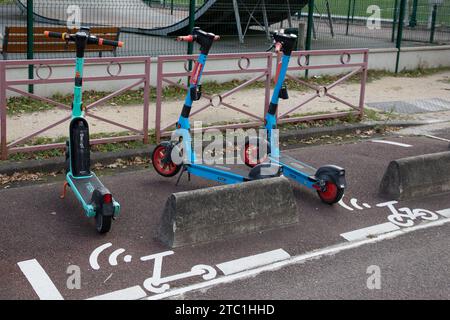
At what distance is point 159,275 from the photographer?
5.09 metres

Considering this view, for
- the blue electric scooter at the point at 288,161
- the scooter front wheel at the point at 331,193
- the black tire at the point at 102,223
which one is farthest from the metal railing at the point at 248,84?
the black tire at the point at 102,223

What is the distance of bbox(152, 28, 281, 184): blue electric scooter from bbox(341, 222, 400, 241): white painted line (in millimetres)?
1017

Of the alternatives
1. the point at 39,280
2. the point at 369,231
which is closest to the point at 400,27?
the point at 369,231

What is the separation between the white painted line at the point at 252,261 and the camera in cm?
528

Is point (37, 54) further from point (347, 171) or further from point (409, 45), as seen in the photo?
point (409, 45)

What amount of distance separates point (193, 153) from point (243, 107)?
12.8ft

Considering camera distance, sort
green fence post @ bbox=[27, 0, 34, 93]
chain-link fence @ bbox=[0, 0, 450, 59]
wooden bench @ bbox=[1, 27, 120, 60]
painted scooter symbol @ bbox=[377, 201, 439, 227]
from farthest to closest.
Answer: chain-link fence @ bbox=[0, 0, 450, 59] → wooden bench @ bbox=[1, 27, 120, 60] → green fence post @ bbox=[27, 0, 34, 93] → painted scooter symbol @ bbox=[377, 201, 439, 227]

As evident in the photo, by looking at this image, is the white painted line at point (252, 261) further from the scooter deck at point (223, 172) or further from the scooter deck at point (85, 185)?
the scooter deck at point (85, 185)

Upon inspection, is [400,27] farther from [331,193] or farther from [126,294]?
[126,294]

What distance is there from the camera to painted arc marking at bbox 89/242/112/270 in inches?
205

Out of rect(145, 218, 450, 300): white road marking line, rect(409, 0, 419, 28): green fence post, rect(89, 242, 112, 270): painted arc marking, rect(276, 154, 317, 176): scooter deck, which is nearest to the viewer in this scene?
rect(145, 218, 450, 300): white road marking line

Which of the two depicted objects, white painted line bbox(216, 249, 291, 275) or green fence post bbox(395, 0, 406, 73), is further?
green fence post bbox(395, 0, 406, 73)

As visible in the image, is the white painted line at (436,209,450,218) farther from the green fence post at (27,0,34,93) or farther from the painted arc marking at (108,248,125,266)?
the green fence post at (27,0,34,93)

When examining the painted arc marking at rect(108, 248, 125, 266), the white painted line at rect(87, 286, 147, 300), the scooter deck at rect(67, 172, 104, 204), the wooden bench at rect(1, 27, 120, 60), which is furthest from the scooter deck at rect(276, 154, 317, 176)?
the wooden bench at rect(1, 27, 120, 60)
